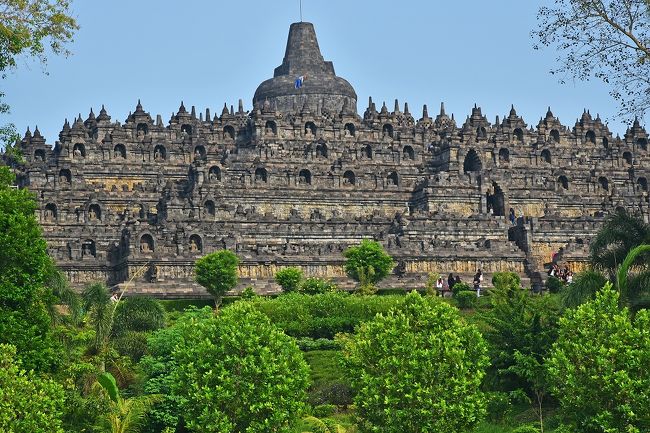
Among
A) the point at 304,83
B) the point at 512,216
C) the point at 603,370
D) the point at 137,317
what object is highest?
the point at 304,83

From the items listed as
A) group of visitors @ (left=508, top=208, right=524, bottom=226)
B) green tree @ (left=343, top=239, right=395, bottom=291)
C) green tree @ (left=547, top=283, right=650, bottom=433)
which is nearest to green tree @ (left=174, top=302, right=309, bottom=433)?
green tree @ (left=547, top=283, right=650, bottom=433)

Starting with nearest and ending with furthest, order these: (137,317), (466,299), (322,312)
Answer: (137,317)
(322,312)
(466,299)

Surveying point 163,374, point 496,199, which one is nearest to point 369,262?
point 496,199

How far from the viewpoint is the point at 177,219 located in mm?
95625

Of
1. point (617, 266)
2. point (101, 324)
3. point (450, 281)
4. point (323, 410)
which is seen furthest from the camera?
point (450, 281)

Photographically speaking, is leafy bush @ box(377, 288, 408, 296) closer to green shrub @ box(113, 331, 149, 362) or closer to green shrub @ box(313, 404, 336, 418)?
green shrub @ box(113, 331, 149, 362)

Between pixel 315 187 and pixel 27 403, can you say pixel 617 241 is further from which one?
pixel 315 187

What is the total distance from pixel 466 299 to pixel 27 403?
125ft

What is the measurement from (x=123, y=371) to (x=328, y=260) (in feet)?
118

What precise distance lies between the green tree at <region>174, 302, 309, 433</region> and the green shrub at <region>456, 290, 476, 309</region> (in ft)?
99.8

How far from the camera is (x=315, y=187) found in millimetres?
105750

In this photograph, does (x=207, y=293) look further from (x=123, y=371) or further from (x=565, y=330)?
(x=565, y=330)

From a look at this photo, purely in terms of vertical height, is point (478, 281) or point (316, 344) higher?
point (478, 281)

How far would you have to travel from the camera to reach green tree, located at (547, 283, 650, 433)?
41656 mm
